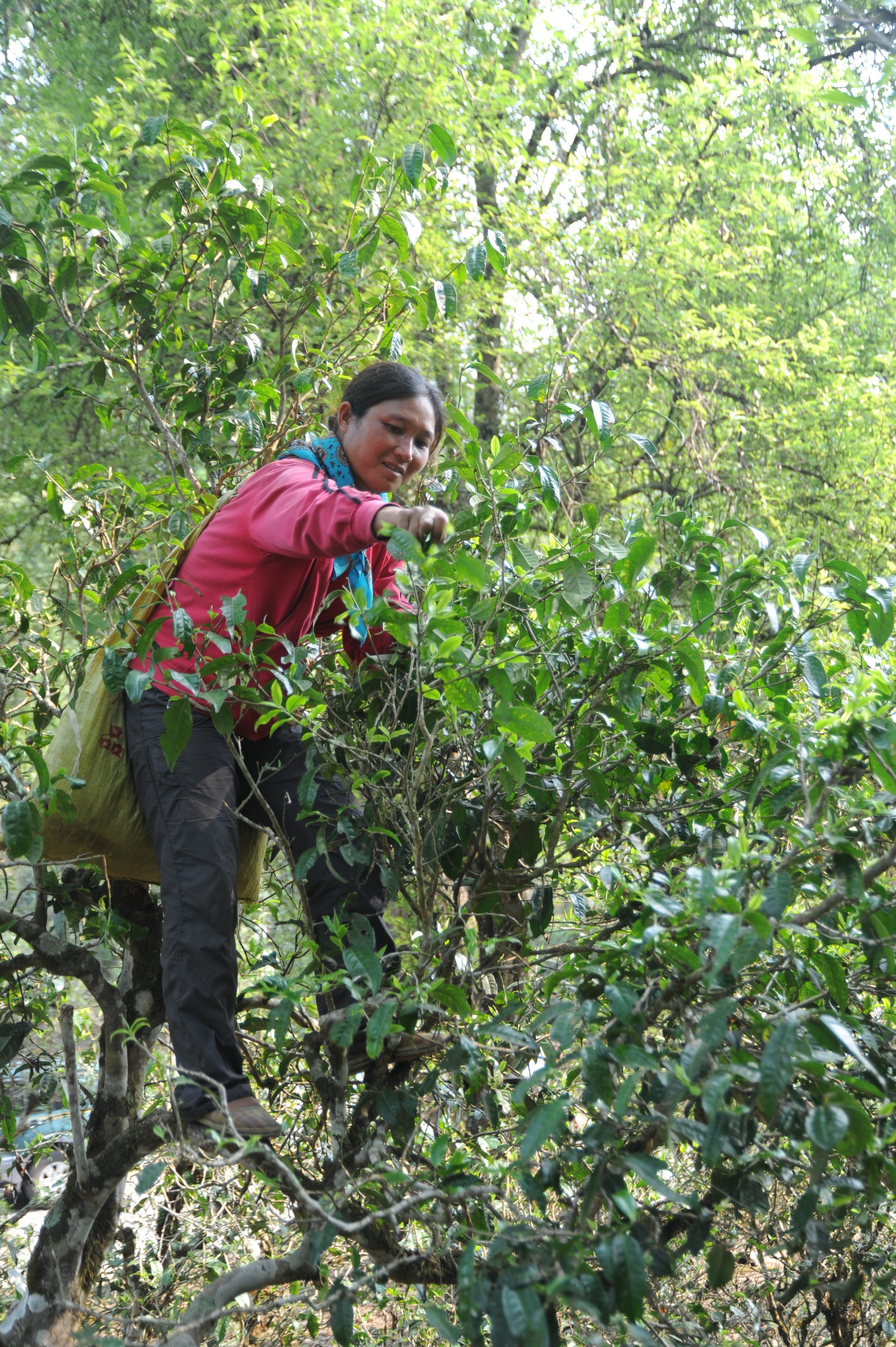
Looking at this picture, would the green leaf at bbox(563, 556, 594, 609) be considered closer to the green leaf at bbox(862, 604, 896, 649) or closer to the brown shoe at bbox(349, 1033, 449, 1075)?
the green leaf at bbox(862, 604, 896, 649)

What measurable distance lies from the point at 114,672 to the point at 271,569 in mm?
402

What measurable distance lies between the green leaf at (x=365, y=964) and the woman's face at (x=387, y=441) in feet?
3.62

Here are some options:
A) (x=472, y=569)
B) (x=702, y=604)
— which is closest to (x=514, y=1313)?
(x=472, y=569)

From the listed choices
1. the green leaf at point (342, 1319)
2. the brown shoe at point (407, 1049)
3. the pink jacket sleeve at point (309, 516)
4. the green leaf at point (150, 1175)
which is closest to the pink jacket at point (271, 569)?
the pink jacket sleeve at point (309, 516)

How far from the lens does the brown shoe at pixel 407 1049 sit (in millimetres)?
2016

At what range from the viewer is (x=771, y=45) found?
10.9 meters

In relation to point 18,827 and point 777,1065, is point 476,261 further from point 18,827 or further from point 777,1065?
point 777,1065

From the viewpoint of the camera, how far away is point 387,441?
2463 mm

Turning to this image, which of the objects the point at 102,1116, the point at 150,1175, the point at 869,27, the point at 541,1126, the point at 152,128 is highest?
the point at 869,27

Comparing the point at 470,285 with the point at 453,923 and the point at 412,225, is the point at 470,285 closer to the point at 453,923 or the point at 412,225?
the point at 412,225

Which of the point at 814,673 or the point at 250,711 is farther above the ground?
the point at 814,673

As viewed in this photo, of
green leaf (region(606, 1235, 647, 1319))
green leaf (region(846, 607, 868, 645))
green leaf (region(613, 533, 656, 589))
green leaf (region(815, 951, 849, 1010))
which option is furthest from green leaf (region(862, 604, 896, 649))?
green leaf (region(606, 1235, 647, 1319))

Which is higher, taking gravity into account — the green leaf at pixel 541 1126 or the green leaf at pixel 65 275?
the green leaf at pixel 65 275

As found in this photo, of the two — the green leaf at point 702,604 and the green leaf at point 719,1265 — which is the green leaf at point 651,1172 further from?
the green leaf at point 702,604
